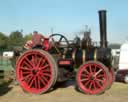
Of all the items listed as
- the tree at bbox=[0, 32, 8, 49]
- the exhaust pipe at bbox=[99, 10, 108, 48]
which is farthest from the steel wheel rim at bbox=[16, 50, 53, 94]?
the tree at bbox=[0, 32, 8, 49]

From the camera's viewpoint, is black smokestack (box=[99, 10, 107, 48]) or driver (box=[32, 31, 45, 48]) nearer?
driver (box=[32, 31, 45, 48])

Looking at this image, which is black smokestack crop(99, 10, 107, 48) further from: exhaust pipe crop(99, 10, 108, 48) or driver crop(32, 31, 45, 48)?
driver crop(32, 31, 45, 48)

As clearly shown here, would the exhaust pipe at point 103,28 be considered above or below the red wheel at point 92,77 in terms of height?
above

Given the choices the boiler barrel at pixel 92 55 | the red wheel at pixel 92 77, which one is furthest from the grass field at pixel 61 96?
the boiler barrel at pixel 92 55

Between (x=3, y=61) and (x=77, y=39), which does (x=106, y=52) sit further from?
(x=3, y=61)

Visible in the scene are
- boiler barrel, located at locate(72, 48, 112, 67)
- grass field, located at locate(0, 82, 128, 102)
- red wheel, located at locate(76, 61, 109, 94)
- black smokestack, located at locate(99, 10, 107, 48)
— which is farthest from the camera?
black smokestack, located at locate(99, 10, 107, 48)

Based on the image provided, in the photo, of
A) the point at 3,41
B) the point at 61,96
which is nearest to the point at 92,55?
the point at 61,96

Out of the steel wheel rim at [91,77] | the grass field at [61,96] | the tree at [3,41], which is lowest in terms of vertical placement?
the tree at [3,41]

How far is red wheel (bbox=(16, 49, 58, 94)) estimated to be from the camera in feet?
33.1

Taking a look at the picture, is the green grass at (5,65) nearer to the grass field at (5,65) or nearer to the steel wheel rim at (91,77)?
the grass field at (5,65)

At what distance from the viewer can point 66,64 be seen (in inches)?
411

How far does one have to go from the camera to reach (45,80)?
1034 cm

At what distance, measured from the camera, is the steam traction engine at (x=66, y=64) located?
389 inches

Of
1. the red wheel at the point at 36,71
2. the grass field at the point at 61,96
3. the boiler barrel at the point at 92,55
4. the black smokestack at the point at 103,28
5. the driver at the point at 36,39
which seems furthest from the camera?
the black smokestack at the point at 103,28
